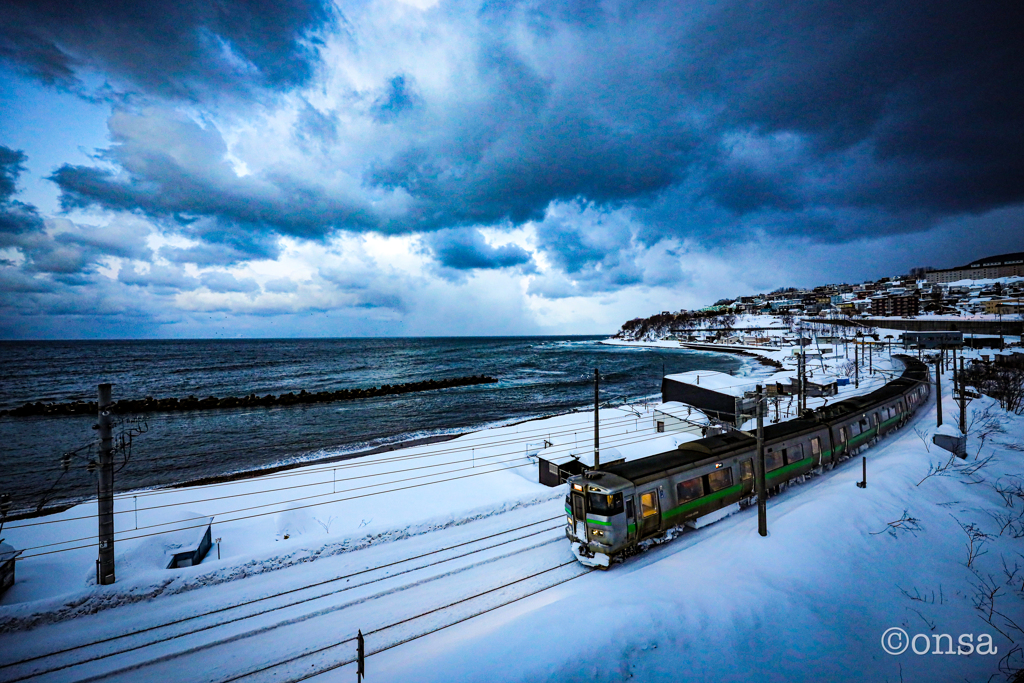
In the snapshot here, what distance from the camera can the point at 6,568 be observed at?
391 inches

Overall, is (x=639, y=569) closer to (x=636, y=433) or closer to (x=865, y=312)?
(x=636, y=433)

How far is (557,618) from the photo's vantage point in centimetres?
867

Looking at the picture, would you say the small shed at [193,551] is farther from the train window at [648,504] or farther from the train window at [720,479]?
the train window at [720,479]

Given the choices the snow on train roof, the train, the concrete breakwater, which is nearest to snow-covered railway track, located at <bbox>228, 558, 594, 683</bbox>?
the train

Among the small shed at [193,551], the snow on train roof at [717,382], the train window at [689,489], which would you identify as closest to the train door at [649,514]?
the train window at [689,489]

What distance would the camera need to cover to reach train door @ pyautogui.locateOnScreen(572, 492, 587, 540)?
10.8 metres

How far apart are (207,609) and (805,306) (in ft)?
822

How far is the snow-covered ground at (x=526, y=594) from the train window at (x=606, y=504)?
1.80 metres

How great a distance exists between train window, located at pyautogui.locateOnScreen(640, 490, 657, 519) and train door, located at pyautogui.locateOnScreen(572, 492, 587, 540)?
1.76m

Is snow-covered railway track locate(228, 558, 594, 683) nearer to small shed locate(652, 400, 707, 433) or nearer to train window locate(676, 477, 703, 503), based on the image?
train window locate(676, 477, 703, 503)

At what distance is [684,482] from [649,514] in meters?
1.81

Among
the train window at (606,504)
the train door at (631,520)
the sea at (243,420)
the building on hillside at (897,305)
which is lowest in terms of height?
the sea at (243,420)

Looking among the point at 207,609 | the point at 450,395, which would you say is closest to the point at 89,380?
the point at 450,395

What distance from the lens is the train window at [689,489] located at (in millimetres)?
11945
